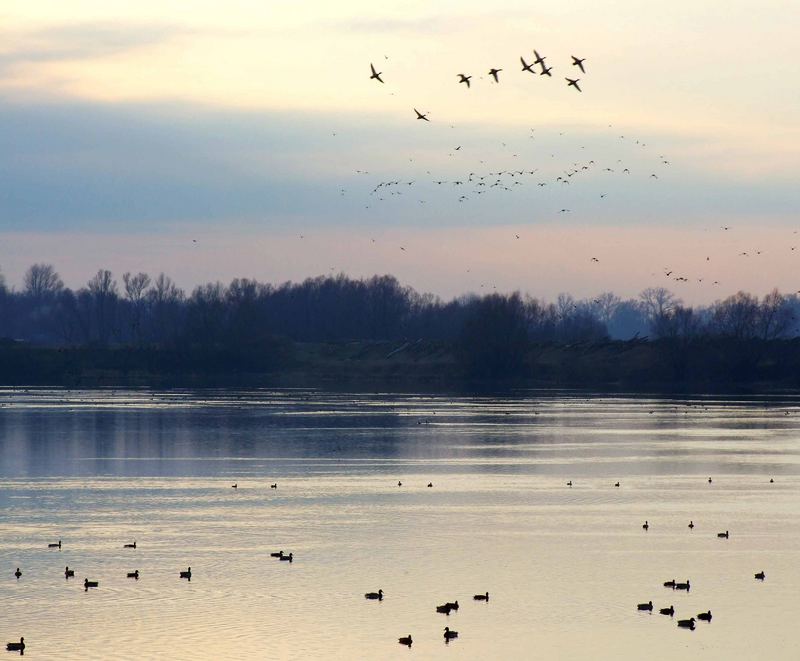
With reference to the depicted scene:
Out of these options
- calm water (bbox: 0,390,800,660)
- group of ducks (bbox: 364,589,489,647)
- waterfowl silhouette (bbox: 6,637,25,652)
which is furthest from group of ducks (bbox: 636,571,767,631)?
waterfowl silhouette (bbox: 6,637,25,652)

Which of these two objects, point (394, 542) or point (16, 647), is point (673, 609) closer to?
point (394, 542)

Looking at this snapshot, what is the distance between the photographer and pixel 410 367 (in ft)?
490

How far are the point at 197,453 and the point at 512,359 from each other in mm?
86217

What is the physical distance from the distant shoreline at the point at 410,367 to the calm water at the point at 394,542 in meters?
59.7

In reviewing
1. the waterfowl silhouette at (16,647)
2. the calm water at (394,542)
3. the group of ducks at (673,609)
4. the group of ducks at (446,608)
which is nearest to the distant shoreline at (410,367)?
the calm water at (394,542)

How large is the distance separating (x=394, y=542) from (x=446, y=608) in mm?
6670

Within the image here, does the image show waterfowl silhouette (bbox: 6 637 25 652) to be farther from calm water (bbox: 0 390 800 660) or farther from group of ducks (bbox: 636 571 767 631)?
group of ducks (bbox: 636 571 767 631)

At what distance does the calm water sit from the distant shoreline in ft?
196

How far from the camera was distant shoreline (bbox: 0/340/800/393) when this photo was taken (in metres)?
122

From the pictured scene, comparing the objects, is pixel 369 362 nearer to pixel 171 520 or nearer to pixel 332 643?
pixel 171 520

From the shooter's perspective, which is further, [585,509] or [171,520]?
[585,509]

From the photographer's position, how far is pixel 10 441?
52812mm

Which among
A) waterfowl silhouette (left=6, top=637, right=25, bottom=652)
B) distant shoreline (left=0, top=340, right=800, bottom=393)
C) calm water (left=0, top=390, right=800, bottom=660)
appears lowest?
waterfowl silhouette (left=6, top=637, right=25, bottom=652)

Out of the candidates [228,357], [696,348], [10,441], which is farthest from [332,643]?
[228,357]
